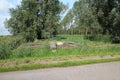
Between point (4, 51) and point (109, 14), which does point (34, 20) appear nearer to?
point (109, 14)

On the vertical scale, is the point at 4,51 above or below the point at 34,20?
below

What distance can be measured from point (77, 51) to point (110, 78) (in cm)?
901

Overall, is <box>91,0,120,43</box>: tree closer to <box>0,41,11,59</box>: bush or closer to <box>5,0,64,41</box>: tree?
<box>5,0,64,41</box>: tree

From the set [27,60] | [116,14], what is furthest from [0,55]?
[116,14]

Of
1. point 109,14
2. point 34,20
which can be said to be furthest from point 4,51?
point 34,20

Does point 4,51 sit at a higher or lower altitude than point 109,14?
lower

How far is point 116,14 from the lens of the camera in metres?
33.0

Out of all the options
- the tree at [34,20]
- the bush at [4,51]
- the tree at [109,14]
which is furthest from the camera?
the tree at [34,20]

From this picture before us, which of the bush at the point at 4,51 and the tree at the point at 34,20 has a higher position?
the tree at the point at 34,20

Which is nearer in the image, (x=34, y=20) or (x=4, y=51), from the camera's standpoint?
(x=4, y=51)

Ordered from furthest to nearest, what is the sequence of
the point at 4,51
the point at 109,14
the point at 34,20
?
the point at 34,20 < the point at 109,14 < the point at 4,51

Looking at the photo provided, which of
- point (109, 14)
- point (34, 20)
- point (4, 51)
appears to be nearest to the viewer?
point (4, 51)

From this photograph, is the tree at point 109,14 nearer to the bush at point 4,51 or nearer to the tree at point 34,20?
the tree at point 34,20

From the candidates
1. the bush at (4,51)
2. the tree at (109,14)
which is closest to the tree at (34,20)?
the tree at (109,14)
